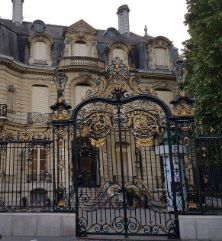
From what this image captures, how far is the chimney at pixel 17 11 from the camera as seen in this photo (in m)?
25.3

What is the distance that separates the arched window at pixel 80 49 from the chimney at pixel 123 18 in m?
5.88

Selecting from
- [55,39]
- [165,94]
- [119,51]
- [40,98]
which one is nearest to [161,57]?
[165,94]

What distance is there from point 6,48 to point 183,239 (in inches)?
678

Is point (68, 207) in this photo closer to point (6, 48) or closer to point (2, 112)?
point (2, 112)

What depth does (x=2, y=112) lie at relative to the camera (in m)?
19.4

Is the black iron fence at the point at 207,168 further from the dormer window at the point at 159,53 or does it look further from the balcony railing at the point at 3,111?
the dormer window at the point at 159,53

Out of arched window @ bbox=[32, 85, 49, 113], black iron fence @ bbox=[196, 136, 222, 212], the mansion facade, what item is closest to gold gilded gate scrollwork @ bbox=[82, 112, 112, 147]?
black iron fence @ bbox=[196, 136, 222, 212]

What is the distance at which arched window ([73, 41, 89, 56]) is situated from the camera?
22.8 meters

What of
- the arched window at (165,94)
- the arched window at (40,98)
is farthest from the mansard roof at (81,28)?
the arched window at (165,94)

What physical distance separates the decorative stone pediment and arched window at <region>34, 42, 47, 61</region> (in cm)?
175

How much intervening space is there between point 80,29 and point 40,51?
3.05m

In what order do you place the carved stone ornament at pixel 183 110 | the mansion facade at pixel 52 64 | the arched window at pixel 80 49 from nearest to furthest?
the carved stone ornament at pixel 183 110
the mansion facade at pixel 52 64
the arched window at pixel 80 49

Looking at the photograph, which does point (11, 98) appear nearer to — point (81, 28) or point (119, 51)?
point (81, 28)

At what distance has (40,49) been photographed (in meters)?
22.7
